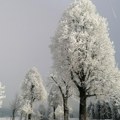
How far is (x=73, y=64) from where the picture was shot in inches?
1253

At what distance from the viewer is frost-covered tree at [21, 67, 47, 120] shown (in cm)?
8219

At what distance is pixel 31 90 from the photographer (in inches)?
3253

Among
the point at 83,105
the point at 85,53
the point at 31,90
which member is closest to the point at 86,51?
the point at 85,53

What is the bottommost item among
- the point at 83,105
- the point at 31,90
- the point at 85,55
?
the point at 83,105

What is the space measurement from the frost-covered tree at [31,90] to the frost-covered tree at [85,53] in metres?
48.6

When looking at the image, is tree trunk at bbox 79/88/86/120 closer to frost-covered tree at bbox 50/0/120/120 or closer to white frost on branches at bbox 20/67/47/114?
frost-covered tree at bbox 50/0/120/120

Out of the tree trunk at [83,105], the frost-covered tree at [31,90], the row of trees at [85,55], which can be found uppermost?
the frost-covered tree at [31,90]

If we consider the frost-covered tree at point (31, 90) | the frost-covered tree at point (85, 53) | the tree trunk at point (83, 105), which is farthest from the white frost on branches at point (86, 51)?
the frost-covered tree at point (31, 90)

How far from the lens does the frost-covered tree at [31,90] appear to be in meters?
82.2

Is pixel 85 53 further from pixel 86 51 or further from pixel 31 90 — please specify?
pixel 31 90

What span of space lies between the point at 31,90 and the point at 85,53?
5191cm

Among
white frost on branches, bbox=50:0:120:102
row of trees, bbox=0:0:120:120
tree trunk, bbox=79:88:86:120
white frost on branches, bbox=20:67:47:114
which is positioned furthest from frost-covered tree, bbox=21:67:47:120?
tree trunk, bbox=79:88:86:120

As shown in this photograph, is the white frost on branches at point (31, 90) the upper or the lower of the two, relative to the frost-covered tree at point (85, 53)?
upper

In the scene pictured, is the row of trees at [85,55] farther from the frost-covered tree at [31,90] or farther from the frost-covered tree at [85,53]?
the frost-covered tree at [31,90]
